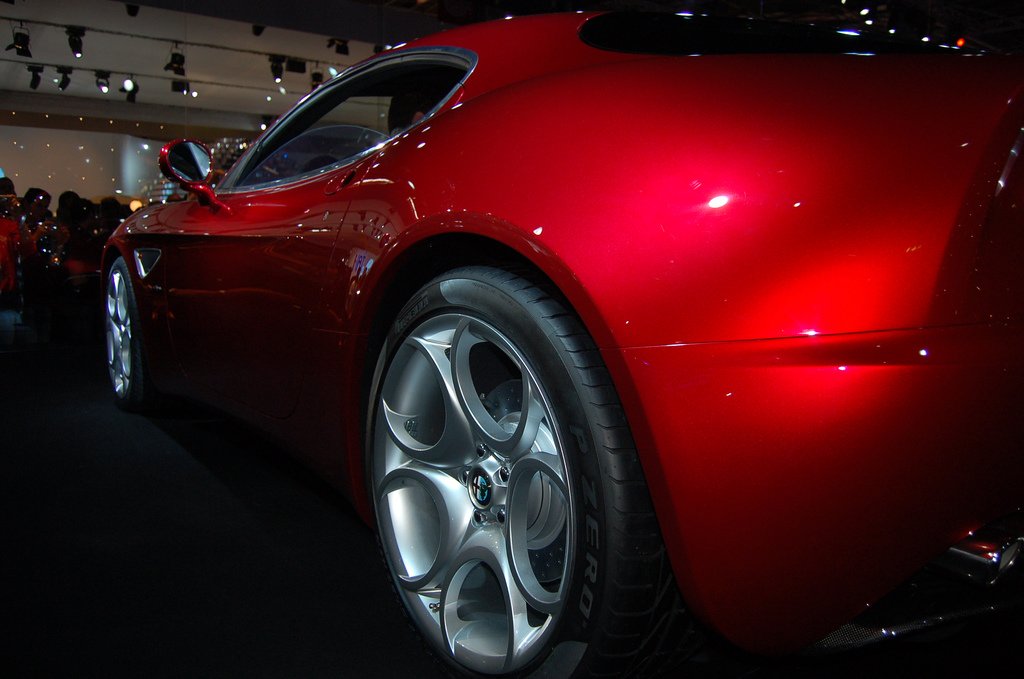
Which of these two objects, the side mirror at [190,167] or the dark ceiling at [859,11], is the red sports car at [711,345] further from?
the dark ceiling at [859,11]

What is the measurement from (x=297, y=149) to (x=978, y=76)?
73.6 inches

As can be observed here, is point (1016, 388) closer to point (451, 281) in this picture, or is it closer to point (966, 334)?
point (966, 334)

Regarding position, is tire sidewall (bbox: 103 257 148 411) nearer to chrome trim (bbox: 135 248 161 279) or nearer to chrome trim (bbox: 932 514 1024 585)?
chrome trim (bbox: 135 248 161 279)

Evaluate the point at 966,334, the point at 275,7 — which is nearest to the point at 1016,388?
the point at 966,334

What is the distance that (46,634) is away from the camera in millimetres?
1679

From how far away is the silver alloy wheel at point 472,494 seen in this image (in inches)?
52.4

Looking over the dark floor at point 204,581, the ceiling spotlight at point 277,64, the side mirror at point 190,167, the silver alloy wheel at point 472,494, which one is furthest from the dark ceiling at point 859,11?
the silver alloy wheel at point 472,494

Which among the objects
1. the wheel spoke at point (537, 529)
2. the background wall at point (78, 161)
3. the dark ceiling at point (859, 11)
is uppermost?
the dark ceiling at point (859, 11)

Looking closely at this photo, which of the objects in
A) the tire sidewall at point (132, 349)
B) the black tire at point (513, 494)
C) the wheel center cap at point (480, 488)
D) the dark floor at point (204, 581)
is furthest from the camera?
the tire sidewall at point (132, 349)

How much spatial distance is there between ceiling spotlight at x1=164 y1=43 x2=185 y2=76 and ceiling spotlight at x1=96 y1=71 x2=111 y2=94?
1.78m

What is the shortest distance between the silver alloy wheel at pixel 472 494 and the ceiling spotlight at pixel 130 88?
41.3 ft

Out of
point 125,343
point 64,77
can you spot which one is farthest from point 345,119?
point 64,77

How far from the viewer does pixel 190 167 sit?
274 centimetres

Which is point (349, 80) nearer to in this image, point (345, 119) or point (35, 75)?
point (345, 119)
